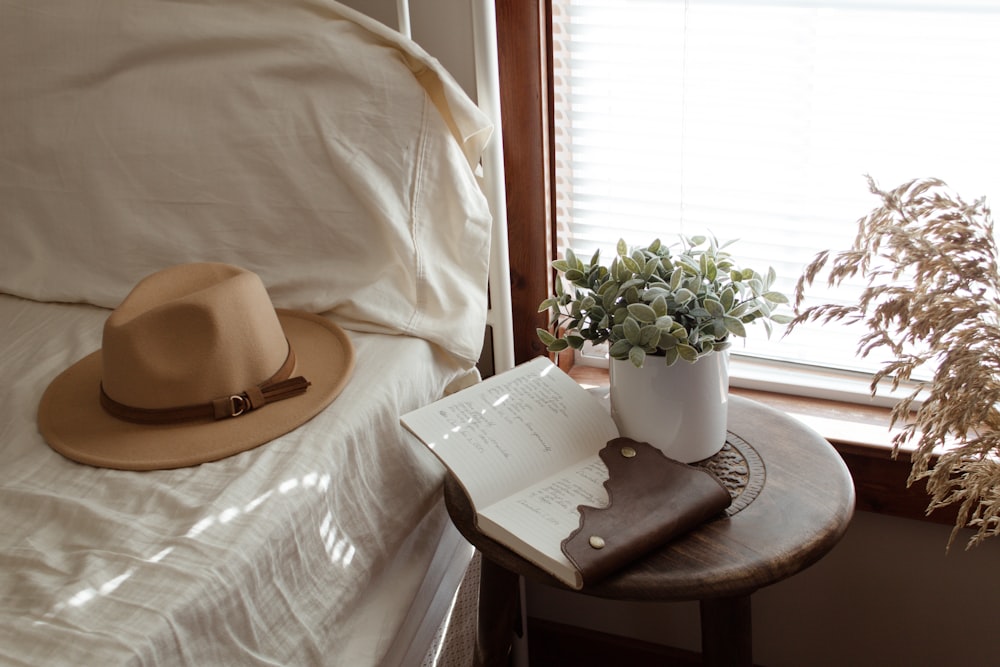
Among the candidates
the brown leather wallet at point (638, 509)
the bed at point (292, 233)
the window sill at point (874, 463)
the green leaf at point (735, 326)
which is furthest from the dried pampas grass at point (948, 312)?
the bed at point (292, 233)

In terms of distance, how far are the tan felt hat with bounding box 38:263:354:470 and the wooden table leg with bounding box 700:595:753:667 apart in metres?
0.54

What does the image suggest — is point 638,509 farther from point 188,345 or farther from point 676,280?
point 188,345

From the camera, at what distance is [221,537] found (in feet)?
3.01

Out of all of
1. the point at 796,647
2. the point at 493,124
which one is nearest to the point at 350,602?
the point at 493,124

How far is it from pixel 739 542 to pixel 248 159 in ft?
2.79

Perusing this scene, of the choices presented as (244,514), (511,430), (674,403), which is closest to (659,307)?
(674,403)

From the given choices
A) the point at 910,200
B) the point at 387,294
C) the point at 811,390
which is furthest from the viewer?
the point at 811,390

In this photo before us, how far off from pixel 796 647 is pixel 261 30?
4.46ft

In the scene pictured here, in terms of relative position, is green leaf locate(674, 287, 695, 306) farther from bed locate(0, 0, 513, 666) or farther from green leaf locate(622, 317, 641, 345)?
bed locate(0, 0, 513, 666)

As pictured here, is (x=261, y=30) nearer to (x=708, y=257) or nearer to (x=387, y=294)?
(x=387, y=294)

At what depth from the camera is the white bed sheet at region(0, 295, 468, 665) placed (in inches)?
32.4

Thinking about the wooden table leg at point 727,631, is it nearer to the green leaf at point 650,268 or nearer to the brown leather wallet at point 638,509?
the brown leather wallet at point 638,509

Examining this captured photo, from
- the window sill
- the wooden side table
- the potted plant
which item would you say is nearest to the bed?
the wooden side table

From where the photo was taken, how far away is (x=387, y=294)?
1.28 meters
